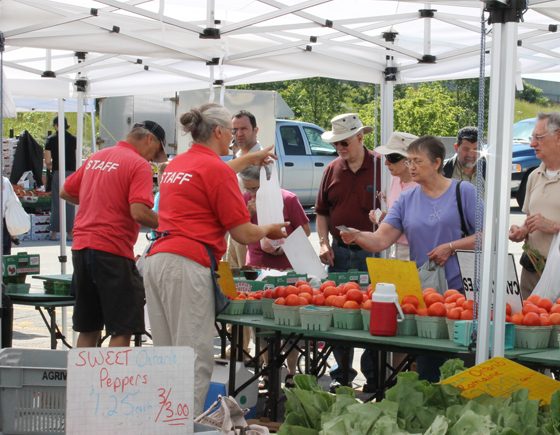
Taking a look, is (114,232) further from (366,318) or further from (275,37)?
(275,37)

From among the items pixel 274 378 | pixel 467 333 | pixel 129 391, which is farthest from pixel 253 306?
pixel 129 391

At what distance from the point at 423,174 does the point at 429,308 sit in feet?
3.27

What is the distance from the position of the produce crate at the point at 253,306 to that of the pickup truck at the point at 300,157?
12.0m

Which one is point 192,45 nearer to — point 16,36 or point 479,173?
point 16,36

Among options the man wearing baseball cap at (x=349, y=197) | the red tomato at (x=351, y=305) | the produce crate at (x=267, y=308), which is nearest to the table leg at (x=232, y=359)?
the produce crate at (x=267, y=308)

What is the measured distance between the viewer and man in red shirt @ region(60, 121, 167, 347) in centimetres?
561

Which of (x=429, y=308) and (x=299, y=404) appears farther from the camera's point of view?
(x=429, y=308)

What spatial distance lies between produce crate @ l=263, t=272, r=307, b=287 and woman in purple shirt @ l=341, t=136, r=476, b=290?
647 millimetres

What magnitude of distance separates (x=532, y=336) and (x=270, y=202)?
6.88 ft

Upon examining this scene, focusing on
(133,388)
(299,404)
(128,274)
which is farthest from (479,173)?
(128,274)

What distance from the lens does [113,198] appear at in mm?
5641

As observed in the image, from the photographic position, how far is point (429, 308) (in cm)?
453

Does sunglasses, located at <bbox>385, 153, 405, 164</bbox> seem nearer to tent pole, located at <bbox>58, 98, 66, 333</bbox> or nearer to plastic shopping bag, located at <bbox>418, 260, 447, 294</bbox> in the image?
plastic shopping bag, located at <bbox>418, 260, 447, 294</bbox>

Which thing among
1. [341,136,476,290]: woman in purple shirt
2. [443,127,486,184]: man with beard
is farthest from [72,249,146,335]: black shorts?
[443,127,486,184]: man with beard
